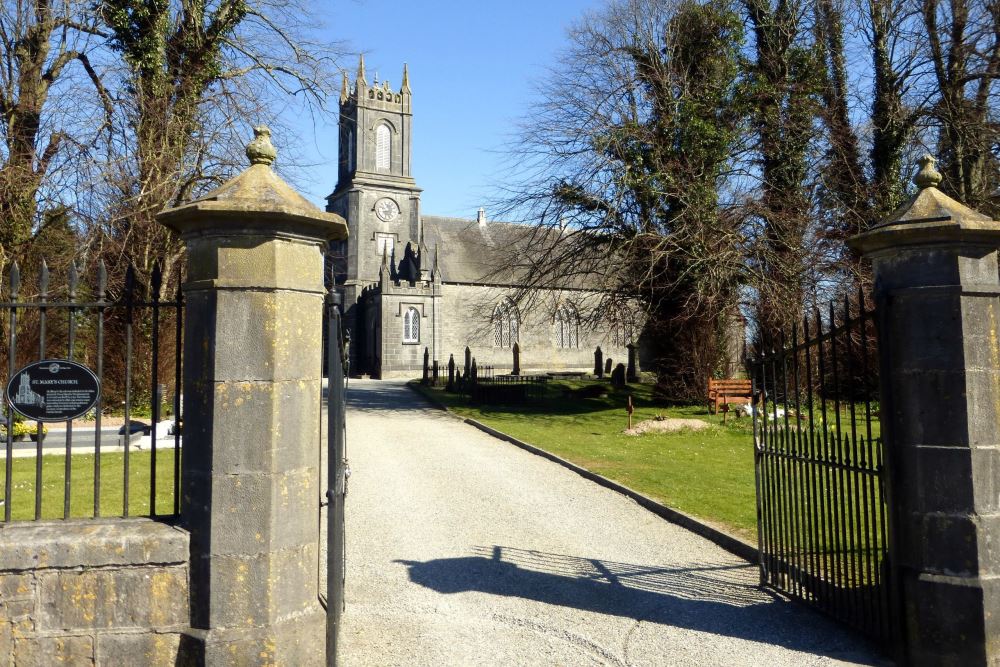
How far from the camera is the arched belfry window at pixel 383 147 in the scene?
172 feet

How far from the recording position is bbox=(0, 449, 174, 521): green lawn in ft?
25.7

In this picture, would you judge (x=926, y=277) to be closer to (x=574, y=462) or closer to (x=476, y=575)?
(x=476, y=575)

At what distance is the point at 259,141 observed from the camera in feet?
15.0

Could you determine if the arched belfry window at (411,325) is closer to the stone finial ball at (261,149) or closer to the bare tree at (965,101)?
Result: the bare tree at (965,101)

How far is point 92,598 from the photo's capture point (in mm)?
4129

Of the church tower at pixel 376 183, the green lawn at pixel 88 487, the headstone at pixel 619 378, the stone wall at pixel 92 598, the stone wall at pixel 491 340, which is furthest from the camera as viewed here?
the church tower at pixel 376 183

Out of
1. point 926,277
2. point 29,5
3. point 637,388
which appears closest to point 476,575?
point 926,277

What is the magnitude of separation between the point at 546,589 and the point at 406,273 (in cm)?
4263

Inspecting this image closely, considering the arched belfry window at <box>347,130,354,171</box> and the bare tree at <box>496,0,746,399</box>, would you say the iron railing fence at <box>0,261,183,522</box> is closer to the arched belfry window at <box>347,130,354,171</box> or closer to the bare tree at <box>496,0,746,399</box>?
the bare tree at <box>496,0,746,399</box>

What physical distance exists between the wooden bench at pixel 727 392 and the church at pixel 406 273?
22.7 meters

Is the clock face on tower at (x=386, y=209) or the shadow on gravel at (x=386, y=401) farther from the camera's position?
the clock face on tower at (x=386, y=209)

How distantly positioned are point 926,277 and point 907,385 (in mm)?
697

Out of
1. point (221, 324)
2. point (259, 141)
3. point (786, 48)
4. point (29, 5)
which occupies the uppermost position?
point (786, 48)

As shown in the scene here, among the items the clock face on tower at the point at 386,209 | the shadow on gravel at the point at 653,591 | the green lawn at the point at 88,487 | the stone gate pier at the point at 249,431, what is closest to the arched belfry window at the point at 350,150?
the clock face on tower at the point at 386,209
